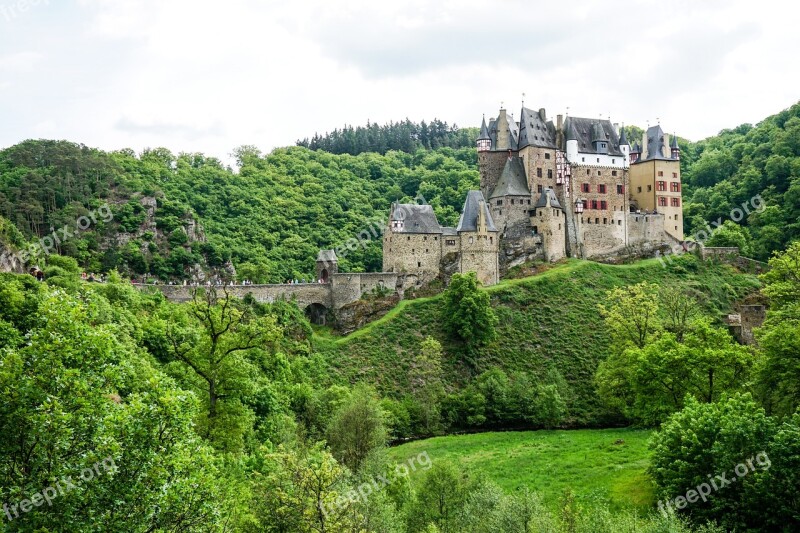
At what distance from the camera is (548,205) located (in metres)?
78.2

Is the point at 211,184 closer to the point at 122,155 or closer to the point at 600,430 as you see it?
the point at 122,155

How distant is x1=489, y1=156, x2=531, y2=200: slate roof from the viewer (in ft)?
260

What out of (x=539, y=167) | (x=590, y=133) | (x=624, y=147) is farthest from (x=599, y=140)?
(x=539, y=167)

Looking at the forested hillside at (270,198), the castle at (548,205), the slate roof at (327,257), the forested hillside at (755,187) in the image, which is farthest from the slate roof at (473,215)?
the forested hillside at (755,187)

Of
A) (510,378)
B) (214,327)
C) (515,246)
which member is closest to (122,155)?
(515,246)

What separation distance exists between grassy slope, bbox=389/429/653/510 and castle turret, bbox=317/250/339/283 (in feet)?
75.2

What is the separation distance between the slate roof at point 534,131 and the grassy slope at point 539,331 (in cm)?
1272

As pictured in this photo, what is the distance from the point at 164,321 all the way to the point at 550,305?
36533mm

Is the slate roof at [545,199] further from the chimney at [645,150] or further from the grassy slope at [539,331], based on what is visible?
the chimney at [645,150]

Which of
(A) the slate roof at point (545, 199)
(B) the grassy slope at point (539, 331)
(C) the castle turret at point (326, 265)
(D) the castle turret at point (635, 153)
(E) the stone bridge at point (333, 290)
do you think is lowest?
(B) the grassy slope at point (539, 331)

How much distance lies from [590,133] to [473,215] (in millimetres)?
18976

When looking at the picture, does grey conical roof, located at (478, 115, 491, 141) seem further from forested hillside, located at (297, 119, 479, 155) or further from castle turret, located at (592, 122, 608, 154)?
forested hillside, located at (297, 119, 479, 155)

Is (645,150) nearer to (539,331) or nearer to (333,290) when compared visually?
(539,331)

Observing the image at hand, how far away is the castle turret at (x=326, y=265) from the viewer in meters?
75.5
